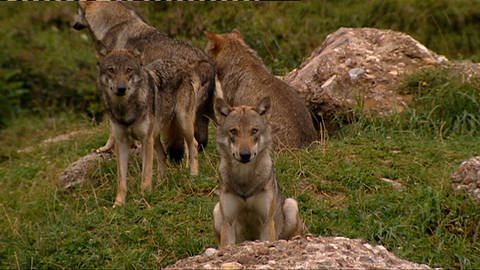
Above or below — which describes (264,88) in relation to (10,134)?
above

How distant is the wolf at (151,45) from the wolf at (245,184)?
2904mm

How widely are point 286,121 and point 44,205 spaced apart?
2664 mm

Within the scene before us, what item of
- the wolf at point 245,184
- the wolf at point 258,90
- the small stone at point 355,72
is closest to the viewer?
the wolf at point 245,184

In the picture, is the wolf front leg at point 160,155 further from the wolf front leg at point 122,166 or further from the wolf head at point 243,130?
the wolf head at point 243,130

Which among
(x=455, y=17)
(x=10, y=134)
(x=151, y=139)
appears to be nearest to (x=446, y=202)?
(x=151, y=139)

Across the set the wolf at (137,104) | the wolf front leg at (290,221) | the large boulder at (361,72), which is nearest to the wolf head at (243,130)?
the wolf front leg at (290,221)

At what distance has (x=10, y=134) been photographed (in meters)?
16.2

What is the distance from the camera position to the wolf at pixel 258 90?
11203 mm

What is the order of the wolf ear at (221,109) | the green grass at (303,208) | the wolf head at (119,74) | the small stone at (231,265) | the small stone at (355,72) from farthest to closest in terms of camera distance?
the small stone at (355,72), the wolf head at (119,74), the green grass at (303,208), the wolf ear at (221,109), the small stone at (231,265)

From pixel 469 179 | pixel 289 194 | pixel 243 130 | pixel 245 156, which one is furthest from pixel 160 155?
pixel 469 179

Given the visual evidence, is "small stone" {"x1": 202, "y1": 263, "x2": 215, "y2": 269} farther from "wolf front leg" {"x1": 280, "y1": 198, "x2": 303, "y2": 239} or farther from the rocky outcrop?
"wolf front leg" {"x1": 280, "y1": 198, "x2": 303, "y2": 239}

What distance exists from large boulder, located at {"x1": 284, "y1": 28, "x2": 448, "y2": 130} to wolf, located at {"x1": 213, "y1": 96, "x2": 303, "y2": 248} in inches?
150

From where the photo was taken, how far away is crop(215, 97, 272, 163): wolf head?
25.6 ft

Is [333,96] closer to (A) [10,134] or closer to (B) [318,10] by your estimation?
(B) [318,10]
